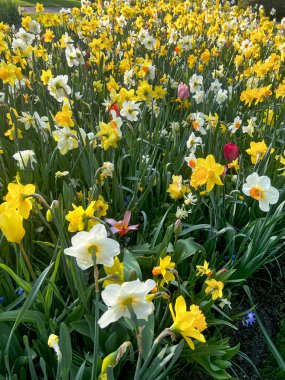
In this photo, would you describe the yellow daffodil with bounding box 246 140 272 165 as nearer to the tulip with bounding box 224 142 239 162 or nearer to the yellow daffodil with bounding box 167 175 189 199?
the tulip with bounding box 224 142 239 162

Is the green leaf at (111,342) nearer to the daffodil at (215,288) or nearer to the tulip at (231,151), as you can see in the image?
the daffodil at (215,288)

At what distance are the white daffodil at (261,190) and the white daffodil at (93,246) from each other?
2.73 ft

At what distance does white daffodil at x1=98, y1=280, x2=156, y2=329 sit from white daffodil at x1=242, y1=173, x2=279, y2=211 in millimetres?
848

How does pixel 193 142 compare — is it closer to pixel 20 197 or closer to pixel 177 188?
pixel 177 188

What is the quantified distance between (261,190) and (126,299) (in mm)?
914

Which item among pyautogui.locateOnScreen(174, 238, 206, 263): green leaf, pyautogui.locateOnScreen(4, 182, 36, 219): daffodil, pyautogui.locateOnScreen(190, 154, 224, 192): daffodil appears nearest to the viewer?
pyautogui.locateOnScreen(4, 182, 36, 219): daffodil

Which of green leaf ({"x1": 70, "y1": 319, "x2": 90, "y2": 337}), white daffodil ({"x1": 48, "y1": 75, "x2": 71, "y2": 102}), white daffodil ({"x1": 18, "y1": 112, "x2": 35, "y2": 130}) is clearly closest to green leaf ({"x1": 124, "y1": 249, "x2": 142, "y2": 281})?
green leaf ({"x1": 70, "y1": 319, "x2": 90, "y2": 337})

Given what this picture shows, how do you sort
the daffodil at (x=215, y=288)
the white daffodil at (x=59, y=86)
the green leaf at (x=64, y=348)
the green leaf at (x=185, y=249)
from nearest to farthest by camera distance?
the green leaf at (x=64, y=348) < the daffodil at (x=215, y=288) < the green leaf at (x=185, y=249) < the white daffodil at (x=59, y=86)

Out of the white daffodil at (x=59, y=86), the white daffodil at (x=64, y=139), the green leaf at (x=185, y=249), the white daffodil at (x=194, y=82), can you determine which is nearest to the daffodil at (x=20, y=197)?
the white daffodil at (x=64, y=139)

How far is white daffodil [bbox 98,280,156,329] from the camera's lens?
2.92 ft

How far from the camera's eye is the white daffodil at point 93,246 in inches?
37.6

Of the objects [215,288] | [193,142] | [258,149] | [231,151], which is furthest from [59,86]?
[215,288]

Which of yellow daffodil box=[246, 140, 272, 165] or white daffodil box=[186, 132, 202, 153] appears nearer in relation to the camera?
yellow daffodil box=[246, 140, 272, 165]

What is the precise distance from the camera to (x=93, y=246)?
38.2 inches
